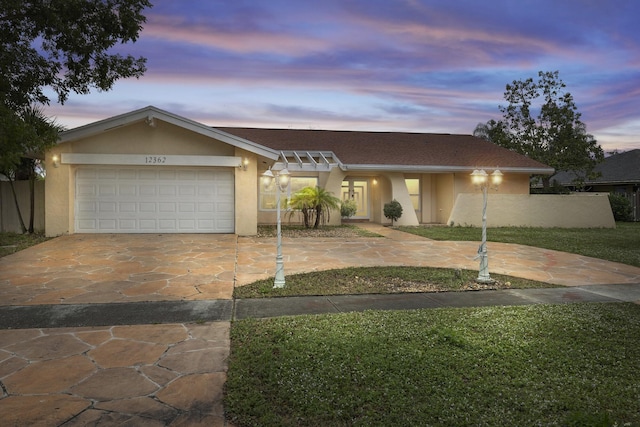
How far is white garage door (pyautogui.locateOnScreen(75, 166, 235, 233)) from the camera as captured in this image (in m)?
14.2

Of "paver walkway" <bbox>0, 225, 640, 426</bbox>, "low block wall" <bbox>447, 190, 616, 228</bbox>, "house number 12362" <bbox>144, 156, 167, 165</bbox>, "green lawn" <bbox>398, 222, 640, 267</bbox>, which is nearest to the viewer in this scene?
"paver walkway" <bbox>0, 225, 640, 426</bbox>

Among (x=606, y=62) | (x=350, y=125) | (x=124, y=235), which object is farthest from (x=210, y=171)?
(x=350, y=125)

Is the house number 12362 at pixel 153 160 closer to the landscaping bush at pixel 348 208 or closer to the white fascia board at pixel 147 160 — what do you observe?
the white fascia board at pixel 147 160

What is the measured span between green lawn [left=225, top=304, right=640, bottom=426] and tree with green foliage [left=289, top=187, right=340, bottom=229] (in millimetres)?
11836

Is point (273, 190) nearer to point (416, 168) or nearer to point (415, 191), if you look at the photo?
point (416, 168)

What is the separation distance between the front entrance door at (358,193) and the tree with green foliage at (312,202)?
3393 mm

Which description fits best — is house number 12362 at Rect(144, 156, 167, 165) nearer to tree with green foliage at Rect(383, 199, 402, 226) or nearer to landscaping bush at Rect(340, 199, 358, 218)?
landscaping bush at Rect(340, 199, 358, 218)

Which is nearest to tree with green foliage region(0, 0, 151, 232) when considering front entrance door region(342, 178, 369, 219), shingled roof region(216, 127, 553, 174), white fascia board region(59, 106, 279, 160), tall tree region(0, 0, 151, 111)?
tall tree region(0, 0, 151, 111)

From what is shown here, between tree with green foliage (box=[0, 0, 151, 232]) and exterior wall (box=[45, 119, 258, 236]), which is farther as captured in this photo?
exterior wall (box=[45, 119, 258, 236])

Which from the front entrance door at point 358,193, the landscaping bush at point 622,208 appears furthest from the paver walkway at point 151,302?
the landscaping bush at point 622,208

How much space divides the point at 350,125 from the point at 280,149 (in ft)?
41.6

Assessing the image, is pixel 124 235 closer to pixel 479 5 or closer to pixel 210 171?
pixel 210 171

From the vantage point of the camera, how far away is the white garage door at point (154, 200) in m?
14.2

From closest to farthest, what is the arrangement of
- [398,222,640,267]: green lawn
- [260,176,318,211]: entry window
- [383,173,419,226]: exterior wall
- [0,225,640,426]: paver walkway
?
[0,225,640,426]: paver walkway < [398,222,640,267]: green lawn < [383,173,419,226]: exterior wall < [260,176,318,211]: entry window
